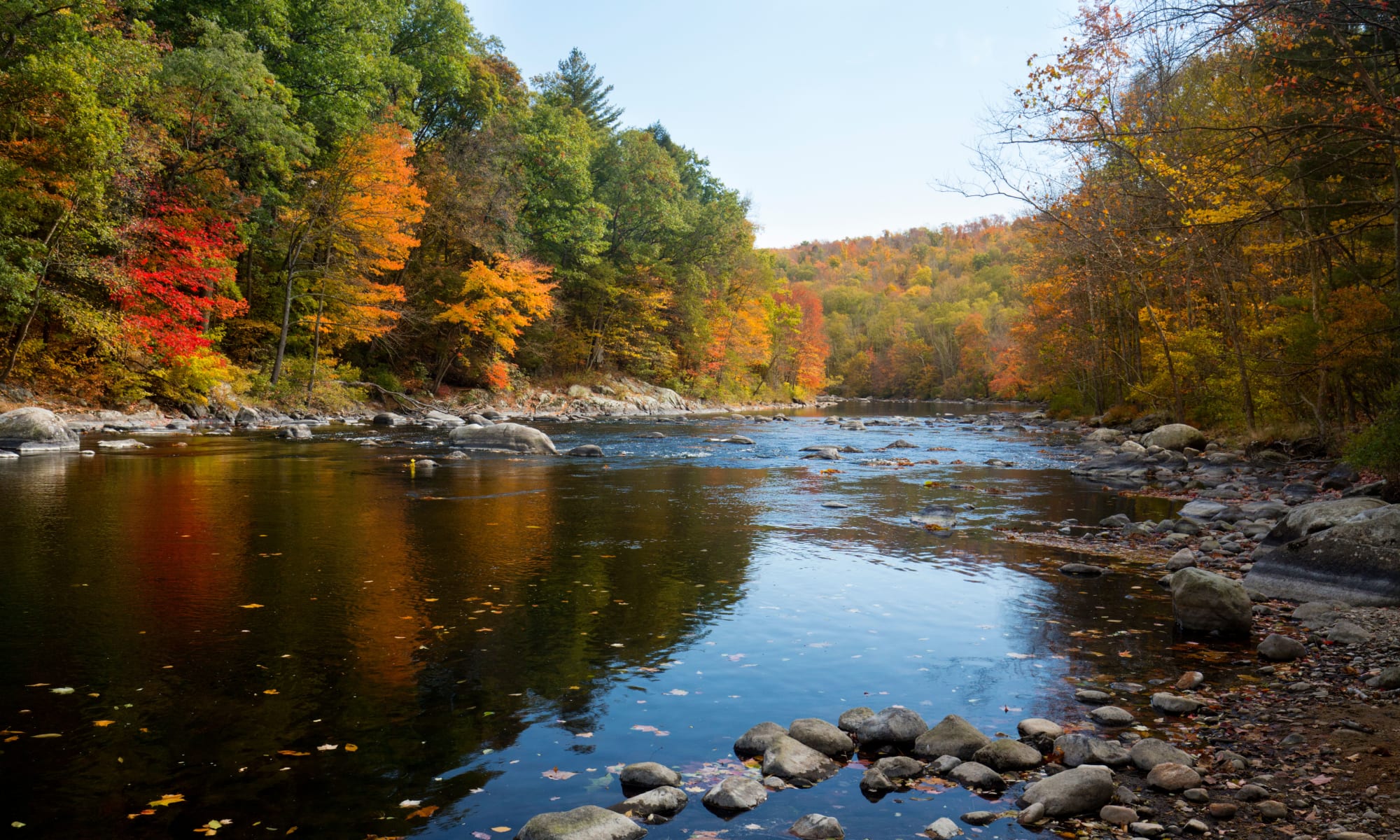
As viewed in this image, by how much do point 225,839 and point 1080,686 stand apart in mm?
4443

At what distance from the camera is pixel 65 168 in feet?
58.7

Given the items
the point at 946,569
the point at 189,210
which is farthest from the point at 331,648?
the point at 189,210

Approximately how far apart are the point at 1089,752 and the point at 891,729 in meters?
0.90

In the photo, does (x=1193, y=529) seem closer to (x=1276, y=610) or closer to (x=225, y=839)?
(x=1276, y=610)

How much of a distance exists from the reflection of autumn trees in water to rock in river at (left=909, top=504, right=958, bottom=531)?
7.58ft

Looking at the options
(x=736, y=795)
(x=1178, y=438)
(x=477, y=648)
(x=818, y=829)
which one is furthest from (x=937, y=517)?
(x=1178, y=438)

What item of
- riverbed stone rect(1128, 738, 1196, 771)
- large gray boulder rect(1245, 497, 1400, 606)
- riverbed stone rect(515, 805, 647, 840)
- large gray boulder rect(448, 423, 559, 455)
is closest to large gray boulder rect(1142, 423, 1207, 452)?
large gray boulder rect(1245, 497, 1400, 606)

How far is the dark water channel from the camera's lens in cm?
354

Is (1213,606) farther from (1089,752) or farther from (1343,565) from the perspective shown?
(1089,752)

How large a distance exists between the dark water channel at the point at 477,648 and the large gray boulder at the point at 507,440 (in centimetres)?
732

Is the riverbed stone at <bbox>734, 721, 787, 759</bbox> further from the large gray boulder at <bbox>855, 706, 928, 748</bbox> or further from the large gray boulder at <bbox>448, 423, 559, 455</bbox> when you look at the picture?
the large gray boulder at <bbox>448, 423, 559, 455</bbox>

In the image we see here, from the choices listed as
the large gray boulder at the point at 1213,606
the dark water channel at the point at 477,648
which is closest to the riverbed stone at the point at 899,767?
the dark water channel at the point at 477,648

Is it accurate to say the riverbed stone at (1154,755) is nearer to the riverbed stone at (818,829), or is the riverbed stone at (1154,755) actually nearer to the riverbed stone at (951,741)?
the riverbed stone at (951,741)

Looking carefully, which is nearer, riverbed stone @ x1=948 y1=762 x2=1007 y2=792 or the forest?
riverbed stone @ x1=948 y1=762 x2=1007 y2=792
